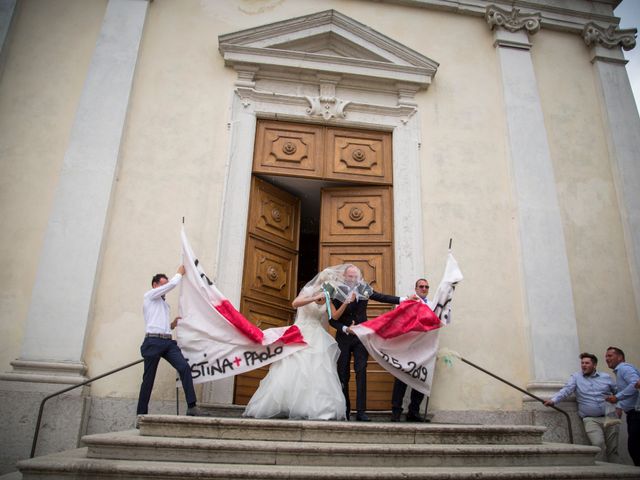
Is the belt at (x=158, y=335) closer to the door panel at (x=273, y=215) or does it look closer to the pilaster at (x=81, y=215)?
the pilaster at (x=81, y=215)

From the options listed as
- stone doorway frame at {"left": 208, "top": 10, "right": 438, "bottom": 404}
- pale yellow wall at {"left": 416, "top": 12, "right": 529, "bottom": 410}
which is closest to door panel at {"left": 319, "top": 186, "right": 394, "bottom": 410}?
stone doorway frame at {"left": 208, "top": 10, "right": 438, "bottom": 404}

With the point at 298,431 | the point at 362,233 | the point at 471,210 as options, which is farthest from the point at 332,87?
the point at 298,431

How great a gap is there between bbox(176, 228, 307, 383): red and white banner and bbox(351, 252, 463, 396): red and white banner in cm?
88

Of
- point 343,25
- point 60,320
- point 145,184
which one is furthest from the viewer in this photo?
point 343,25

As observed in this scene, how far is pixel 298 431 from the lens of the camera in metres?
4.32

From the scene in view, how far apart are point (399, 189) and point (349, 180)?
0.77 m

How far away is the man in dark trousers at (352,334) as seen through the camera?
5.61 m

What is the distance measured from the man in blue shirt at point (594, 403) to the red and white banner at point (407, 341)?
164 centimetres

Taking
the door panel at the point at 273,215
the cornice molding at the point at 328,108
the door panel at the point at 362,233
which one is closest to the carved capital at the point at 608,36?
the cornice molding at the point at 328,108

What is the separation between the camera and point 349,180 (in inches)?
307

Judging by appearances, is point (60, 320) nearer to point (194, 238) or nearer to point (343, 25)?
point (194, 238)

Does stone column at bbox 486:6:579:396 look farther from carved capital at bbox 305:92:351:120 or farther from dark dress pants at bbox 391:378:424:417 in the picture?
carved capital at bbox 305:92:351:120

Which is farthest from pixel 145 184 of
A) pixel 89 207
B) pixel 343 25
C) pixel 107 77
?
pixel 343 25

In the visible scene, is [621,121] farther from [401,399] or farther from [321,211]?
[401,399]
